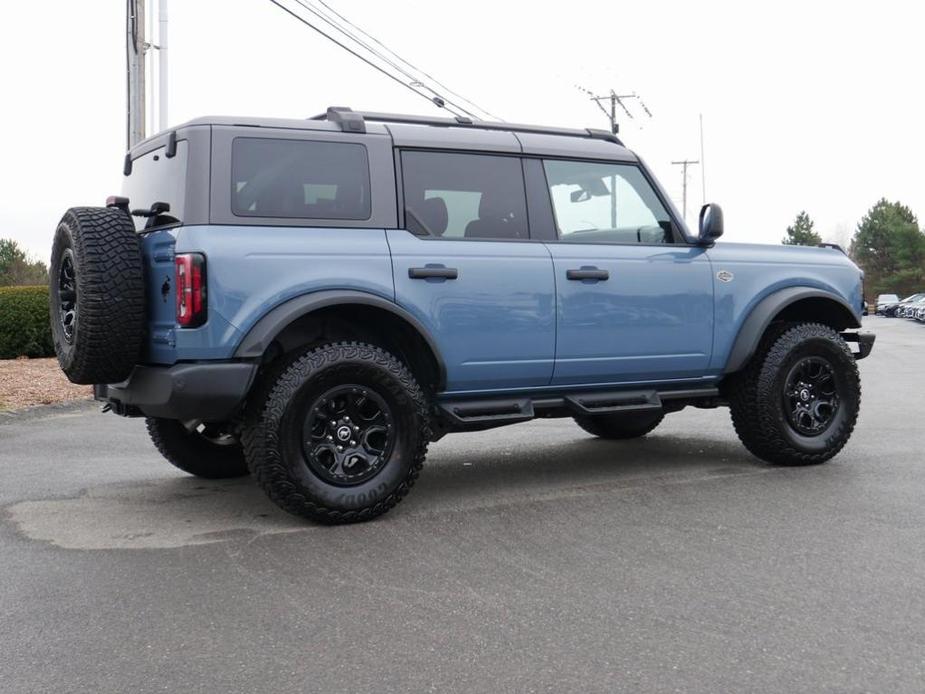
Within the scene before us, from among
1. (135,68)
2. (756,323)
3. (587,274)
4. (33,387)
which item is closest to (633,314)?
(587,274)

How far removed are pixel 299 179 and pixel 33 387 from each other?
8181 mm

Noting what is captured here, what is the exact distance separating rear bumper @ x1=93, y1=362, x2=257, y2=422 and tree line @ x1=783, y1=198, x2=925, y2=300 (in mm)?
98154

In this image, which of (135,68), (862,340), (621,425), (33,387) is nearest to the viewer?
(862,340)

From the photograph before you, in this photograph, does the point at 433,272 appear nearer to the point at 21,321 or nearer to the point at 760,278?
the point at 760,278

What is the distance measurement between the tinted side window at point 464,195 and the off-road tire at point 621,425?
260 centimetres

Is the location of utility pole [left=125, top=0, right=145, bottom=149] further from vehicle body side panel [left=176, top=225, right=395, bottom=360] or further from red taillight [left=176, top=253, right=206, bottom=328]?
red taillight [left=176, top=253, right=206, bottom=328]

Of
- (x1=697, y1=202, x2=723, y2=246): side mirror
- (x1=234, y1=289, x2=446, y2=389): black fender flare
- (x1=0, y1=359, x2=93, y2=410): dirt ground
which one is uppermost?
(x1=697, y1=202, x2=723, y2=246): side mirror

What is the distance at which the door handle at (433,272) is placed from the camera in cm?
552

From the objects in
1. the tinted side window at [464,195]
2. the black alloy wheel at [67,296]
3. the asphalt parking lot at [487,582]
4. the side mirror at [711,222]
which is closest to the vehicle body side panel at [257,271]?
the tinted side window at [464,195]

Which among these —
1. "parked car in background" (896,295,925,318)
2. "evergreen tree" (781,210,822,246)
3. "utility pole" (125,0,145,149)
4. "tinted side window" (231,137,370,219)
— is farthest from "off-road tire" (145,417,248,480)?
"evergreen tree" (781,210,822,246)

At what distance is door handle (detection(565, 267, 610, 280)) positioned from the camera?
6.03 m

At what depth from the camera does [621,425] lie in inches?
326

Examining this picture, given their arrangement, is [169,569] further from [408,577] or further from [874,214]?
[874,214]

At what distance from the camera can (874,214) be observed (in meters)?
104
